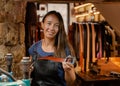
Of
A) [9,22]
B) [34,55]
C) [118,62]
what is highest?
[9,22]

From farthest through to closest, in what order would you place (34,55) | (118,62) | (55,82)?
(118,62) → (34,55) → (55,82)

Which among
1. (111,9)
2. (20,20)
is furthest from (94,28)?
(20,20)

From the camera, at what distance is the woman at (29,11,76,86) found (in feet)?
6.87

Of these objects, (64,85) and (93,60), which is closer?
(64,85)

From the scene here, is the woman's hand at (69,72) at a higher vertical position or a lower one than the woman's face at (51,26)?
lower

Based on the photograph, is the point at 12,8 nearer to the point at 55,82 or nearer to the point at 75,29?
the point at 55,82

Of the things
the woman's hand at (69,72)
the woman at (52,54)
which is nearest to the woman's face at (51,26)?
the woman at (52,54)

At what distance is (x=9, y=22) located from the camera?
2.31 meters

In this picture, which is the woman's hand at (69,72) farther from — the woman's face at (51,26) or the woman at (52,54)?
the woman's face at (51,26)

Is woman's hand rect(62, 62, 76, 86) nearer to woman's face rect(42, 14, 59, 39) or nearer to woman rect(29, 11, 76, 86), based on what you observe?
woman rect(29, 11, 76, 86)

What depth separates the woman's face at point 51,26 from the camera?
215 centimetres

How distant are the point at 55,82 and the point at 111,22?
6.31 ft

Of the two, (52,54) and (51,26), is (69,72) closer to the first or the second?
(52,54)

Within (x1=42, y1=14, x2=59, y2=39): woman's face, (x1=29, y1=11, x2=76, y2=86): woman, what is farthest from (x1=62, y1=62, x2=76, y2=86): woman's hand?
(x1=42, y1=14, x2=59, y2=39): woman's face
